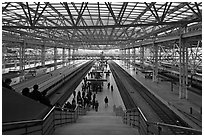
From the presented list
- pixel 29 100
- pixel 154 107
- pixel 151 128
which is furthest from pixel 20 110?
pixel 154 107

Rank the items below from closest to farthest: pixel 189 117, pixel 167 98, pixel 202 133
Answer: pixel 202 133 < pixel 189 117 < pixel 167 98

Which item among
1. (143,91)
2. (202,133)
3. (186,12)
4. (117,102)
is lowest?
(117,102)

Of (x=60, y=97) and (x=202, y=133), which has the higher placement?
(x=202, y=133)

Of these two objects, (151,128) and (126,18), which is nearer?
(151,128)

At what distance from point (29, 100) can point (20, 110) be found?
2.67 ft

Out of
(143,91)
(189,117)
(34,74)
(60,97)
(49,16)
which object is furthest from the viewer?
(34,74)

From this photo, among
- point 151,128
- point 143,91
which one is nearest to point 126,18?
point 143,91

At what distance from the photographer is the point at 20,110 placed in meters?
4.93

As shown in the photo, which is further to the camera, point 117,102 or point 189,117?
point 117,102

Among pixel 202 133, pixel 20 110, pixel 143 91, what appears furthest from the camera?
pixel 143 91

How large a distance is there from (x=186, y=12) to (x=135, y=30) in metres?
14.0

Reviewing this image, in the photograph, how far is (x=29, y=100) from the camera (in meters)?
5.73

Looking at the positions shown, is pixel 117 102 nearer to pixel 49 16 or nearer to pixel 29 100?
pixel 49 16

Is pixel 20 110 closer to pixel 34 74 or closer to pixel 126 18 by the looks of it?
pixel 126 18
